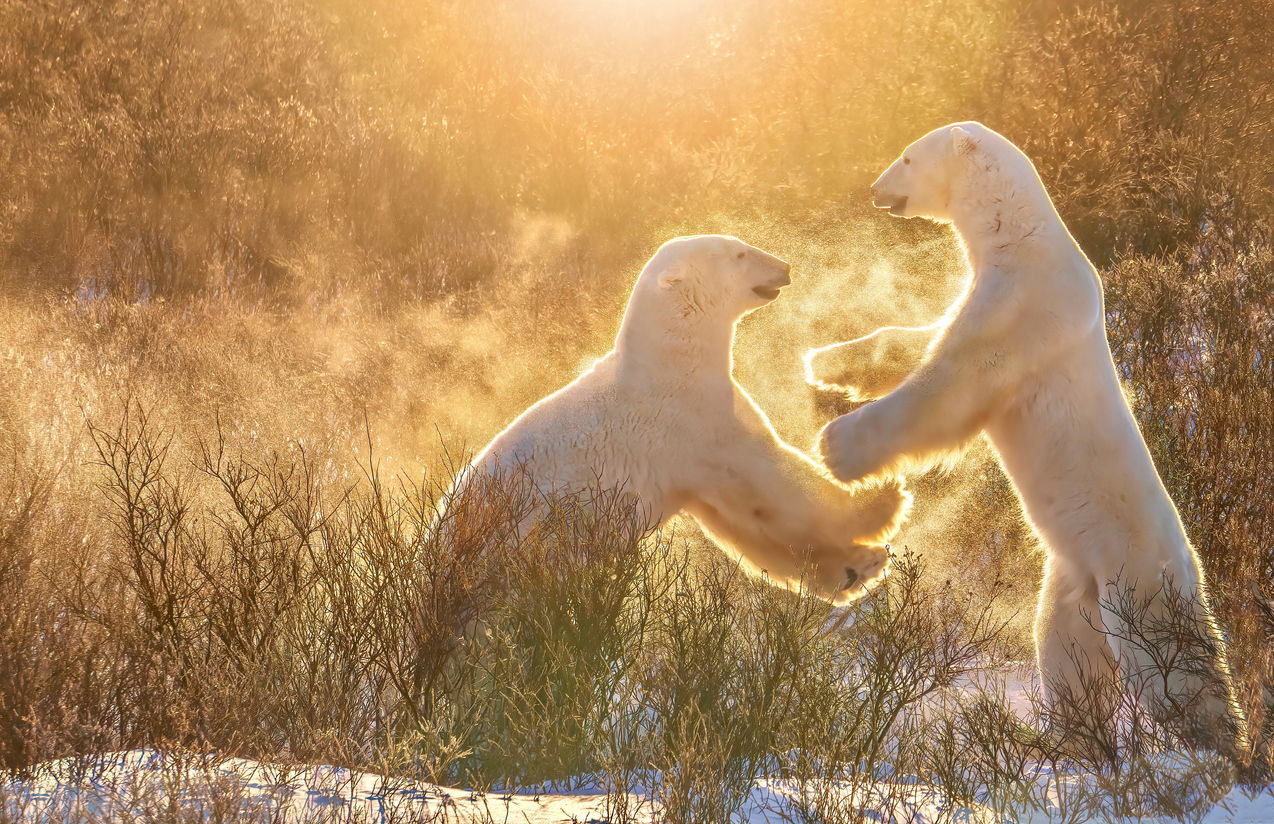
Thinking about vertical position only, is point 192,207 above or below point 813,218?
above

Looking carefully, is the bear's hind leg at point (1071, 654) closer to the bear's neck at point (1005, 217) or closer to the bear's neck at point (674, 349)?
the bear's neck at point (1005, 217)

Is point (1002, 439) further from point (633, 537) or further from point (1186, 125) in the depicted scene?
point (1186, 125)

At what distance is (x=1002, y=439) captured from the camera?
3.58m

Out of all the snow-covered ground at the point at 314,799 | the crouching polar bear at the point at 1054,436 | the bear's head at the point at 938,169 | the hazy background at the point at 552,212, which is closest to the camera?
the snow-covered ground at the point at 314,799

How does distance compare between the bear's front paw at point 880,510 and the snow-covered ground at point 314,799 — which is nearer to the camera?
the snow-covered ground at point 314,799

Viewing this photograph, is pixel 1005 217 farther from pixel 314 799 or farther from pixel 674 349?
pixel 314 799

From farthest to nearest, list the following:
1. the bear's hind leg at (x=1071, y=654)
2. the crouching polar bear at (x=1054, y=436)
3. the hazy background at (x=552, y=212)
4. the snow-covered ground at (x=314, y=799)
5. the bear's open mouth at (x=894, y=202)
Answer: the hazy background at (x=552, y=212) → the bear's open mouth at (x=894, y=202) → the crouching polar bear at (x=1054, y=436) → the bear's hind leg at (x=1071, y=654) → the snow-covered ground at (x=314, y=799)

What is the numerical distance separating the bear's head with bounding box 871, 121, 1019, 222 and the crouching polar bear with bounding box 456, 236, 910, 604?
90 centimetres

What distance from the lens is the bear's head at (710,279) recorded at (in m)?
3.85

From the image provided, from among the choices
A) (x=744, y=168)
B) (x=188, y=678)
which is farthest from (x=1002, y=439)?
(x=744, y=168)

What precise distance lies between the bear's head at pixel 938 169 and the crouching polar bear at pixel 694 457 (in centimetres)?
A: 90

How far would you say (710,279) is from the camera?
3.91 metres

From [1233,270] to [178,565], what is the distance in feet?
20.7

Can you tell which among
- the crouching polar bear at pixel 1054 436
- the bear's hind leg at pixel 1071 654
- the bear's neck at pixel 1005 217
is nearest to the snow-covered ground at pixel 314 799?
the bear's hind leg at pixel 1071 654
